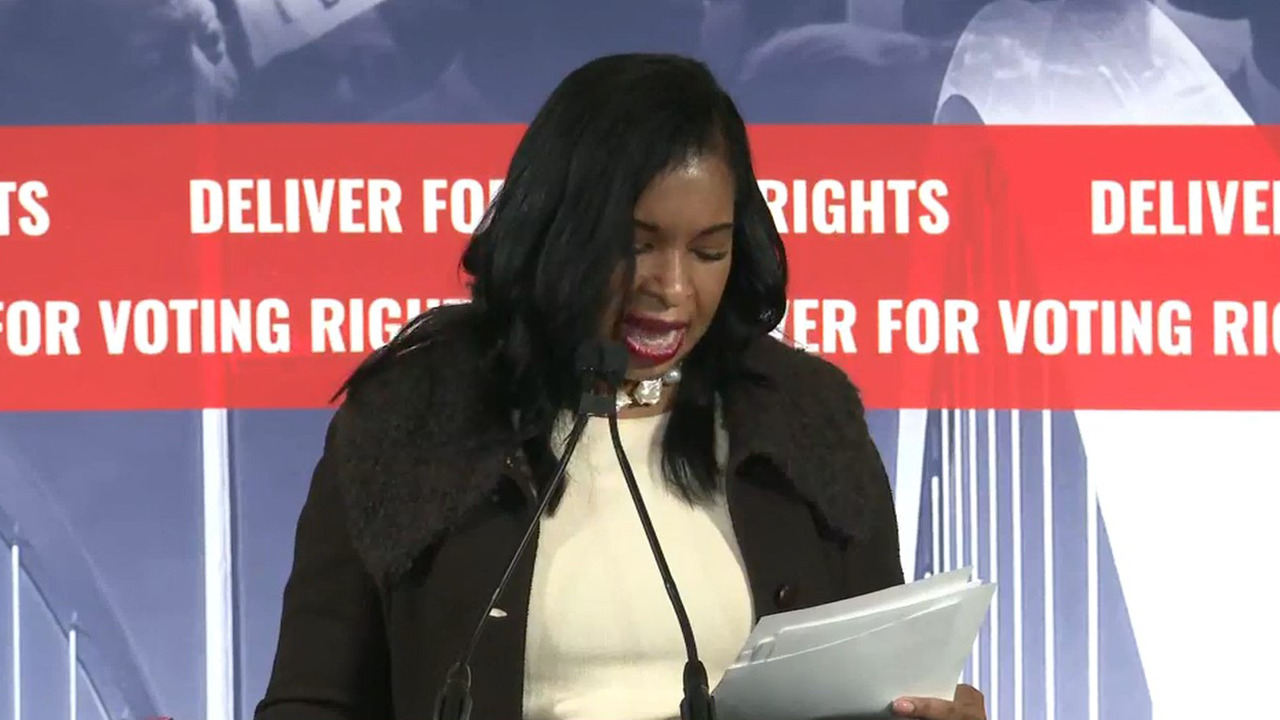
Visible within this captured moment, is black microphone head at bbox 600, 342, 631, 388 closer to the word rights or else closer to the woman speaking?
the woman speaking

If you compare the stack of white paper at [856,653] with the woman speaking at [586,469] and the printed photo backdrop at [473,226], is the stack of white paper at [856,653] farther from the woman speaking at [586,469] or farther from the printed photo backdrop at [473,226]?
the printed photo backdrop at [473,226]

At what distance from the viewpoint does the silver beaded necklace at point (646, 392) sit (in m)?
1.35

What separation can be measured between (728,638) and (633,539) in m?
0.11

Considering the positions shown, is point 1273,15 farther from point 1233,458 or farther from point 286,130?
point 286,130

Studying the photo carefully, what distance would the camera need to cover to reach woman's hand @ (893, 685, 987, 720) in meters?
1.09

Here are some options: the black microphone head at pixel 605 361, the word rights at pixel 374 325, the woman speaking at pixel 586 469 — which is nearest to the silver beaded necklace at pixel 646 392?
the woman speaking at pixel 586 469

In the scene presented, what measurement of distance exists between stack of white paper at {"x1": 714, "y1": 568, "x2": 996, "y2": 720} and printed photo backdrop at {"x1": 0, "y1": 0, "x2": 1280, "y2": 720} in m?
1.09

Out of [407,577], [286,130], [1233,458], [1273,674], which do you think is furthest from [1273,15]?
[407,577]

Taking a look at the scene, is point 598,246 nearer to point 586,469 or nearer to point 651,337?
point 651,337

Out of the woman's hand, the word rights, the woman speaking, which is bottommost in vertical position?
the woman's hand

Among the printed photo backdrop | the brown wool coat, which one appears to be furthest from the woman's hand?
the printed photo backdrop

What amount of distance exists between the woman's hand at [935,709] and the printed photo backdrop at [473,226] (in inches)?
41.0

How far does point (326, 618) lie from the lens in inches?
49.6

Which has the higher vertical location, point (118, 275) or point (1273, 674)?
point (118, 275)
